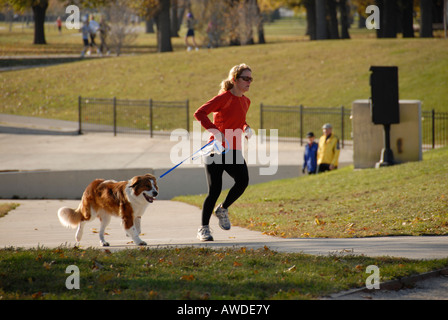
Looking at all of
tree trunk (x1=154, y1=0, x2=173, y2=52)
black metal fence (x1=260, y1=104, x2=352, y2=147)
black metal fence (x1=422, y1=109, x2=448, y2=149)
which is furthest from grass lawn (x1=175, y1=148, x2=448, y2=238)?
tree trunk (x1=154, y1=0, x2=173, y2=52)

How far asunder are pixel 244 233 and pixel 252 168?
8.15 m

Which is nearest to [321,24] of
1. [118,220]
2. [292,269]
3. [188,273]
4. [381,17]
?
[381,17]

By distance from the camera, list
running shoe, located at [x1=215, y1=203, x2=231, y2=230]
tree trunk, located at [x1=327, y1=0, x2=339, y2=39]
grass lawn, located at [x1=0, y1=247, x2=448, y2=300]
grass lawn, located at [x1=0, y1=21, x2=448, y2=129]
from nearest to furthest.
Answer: grass lawn, located at [x1=0, y1=247, x2=448, y2=300]
running shoe, located at [x1=215, y1=203, x2=231, y2=230]
grass lawn, located at [x1=0, y1=21, x2=448, y2=129]
tree trunk, located at [x1=327, y1=0, x2=339, y2=39]

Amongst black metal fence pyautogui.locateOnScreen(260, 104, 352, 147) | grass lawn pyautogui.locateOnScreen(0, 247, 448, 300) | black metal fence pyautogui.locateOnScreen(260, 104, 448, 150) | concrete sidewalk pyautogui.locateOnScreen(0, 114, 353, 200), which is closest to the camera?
grass lawn pyautogui.locateOnScreen(0, 247, 448, 300)

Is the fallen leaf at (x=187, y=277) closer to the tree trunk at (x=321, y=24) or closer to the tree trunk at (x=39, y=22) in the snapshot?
the tree trunk at (x=321, y=24)

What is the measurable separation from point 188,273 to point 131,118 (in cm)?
2344

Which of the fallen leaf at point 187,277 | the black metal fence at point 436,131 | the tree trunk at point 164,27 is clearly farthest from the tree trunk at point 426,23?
the fallen leaf at point 187,277

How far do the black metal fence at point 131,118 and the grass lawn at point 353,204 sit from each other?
37.2 ft

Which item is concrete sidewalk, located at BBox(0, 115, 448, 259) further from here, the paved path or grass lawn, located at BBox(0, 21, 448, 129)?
grass lawn, located at BBox(0, 21, 448, 129)

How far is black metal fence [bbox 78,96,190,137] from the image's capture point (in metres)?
27.0

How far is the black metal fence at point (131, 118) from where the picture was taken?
26984mm

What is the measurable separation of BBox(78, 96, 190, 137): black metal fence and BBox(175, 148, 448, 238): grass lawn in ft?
37.2

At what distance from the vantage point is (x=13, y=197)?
1603 centimetres

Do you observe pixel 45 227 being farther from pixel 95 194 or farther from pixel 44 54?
pixel 44 54
